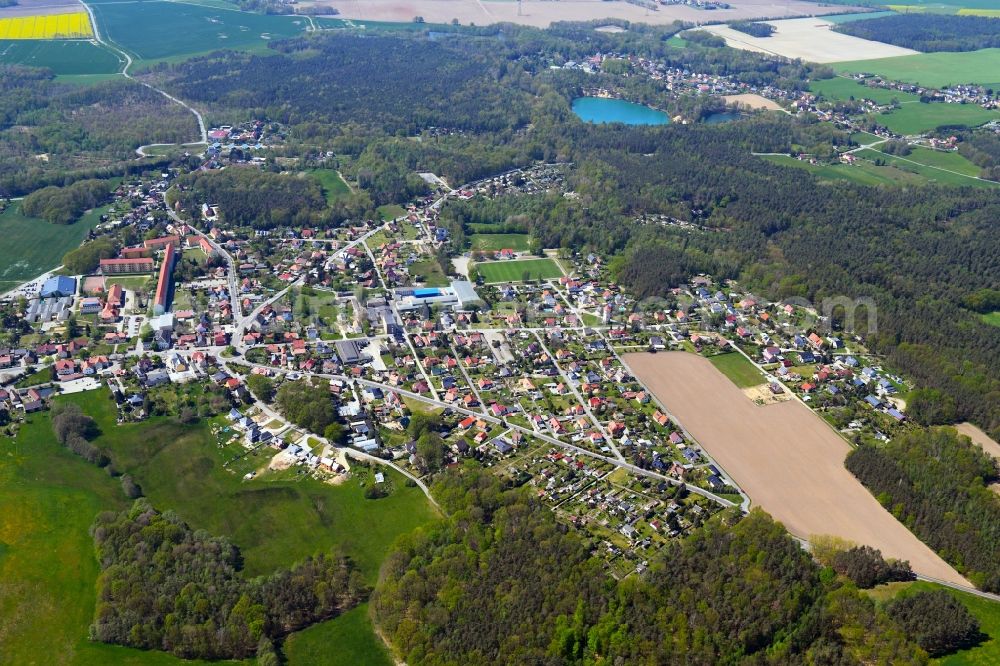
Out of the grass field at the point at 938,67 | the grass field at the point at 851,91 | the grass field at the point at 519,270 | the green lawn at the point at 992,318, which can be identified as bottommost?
the green lawn at the point at 992,318

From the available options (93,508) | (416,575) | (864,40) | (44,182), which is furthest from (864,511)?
(864,40)

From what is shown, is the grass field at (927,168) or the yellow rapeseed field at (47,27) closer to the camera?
the grass field at (927,168)

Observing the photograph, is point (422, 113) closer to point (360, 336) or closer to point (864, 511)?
point (360, 336)

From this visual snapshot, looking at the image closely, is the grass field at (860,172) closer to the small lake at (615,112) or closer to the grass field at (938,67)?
the small lake at (615,112)

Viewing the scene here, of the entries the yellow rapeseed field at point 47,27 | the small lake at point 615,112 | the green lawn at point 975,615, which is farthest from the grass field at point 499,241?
the yellow rapeseed field at point 47,27

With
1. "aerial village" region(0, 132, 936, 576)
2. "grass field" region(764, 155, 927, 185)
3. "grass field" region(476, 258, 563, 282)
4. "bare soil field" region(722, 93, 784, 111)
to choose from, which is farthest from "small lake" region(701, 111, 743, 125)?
"grass field" region(476, 258, 563, 282)
